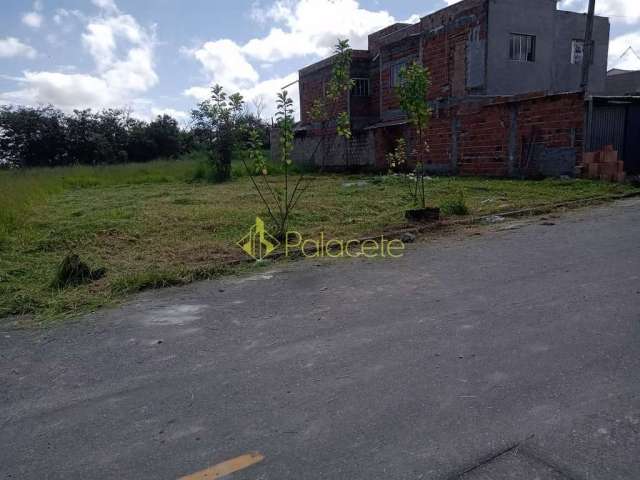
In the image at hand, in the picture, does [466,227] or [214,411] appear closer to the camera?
[214,411]

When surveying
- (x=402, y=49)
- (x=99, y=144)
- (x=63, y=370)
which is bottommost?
(x=63, y=370)

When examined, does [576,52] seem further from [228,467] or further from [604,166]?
[228,467]

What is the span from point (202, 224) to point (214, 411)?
234 inches

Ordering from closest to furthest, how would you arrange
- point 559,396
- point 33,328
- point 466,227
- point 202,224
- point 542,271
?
1. point 559,396
2. point 33,328
3. point 542,271
4. point 466,227
5. point 202,224

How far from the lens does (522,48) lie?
58.4 feet

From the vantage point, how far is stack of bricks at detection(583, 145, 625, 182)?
37.8 ft

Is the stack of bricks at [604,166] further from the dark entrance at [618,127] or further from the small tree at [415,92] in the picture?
the small tree at [415,92]

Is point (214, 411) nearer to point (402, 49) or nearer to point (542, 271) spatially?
point (542, 271)

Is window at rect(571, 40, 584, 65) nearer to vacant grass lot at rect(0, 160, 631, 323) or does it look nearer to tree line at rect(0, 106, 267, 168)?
vacant grass lot at rect(0, 160, 631, 323)

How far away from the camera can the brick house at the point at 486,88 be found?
1306 centimetres

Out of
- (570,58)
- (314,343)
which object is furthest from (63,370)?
(570,58)

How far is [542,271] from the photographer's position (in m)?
4.59

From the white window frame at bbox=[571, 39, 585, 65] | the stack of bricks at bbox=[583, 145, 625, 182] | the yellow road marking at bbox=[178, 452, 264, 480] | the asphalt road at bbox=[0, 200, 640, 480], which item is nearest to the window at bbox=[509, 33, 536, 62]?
the white window frame at bbox=[571, 39, 585, 65]

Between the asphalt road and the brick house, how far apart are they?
760 cm
